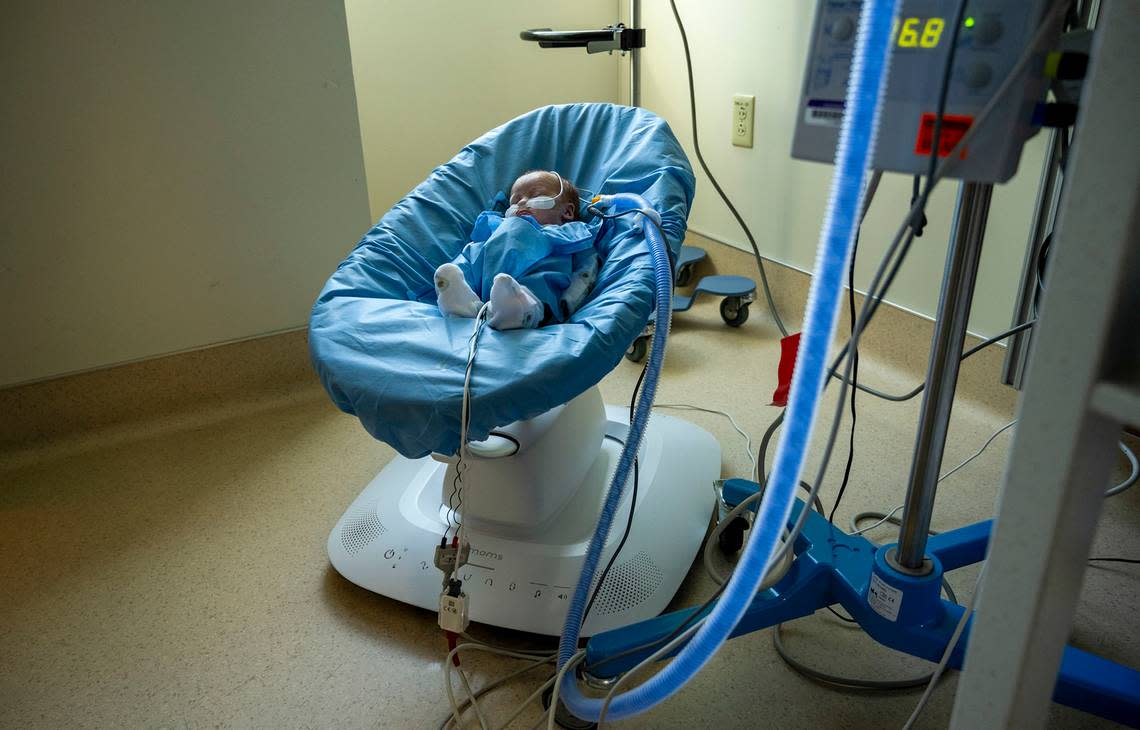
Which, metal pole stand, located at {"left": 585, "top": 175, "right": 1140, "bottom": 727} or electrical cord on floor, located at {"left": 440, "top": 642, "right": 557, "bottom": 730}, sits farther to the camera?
electrical cord on floor, located at {"left": 440, "top": 642, "right": 557, "bottom": 730}

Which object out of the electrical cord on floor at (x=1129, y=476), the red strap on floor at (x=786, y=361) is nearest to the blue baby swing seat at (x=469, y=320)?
the red strap on floor at (x=786, y=361)

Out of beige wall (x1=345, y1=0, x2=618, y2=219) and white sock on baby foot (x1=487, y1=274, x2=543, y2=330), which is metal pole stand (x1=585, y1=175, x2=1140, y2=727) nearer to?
white sock on baby foot (x1=487, y1=274, x2=543, y2=330)

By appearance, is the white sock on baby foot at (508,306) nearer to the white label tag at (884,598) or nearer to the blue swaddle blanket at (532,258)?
the blue swaddle blanket at (532,258)

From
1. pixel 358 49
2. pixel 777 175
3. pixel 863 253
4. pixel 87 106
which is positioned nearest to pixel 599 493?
pixel 863 253

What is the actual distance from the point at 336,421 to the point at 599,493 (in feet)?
2.50

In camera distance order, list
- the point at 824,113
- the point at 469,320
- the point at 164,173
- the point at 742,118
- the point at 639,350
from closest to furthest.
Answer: the point at 824,113 < the point at 469,320 < the point at 164,173 < the point at 639,350 < the point at 742,118

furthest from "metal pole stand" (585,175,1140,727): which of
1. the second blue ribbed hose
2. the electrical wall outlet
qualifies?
the electrical wall outlet

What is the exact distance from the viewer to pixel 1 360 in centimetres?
168

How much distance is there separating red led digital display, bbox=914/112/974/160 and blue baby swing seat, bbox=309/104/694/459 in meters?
0.46

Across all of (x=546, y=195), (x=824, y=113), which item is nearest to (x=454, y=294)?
(x=546, y=195)

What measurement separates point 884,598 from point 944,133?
0.56 meters

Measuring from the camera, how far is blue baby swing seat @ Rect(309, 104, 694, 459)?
95 cm

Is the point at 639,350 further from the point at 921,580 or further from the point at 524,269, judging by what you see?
the point at 921,580

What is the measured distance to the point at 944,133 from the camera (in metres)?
0.65
